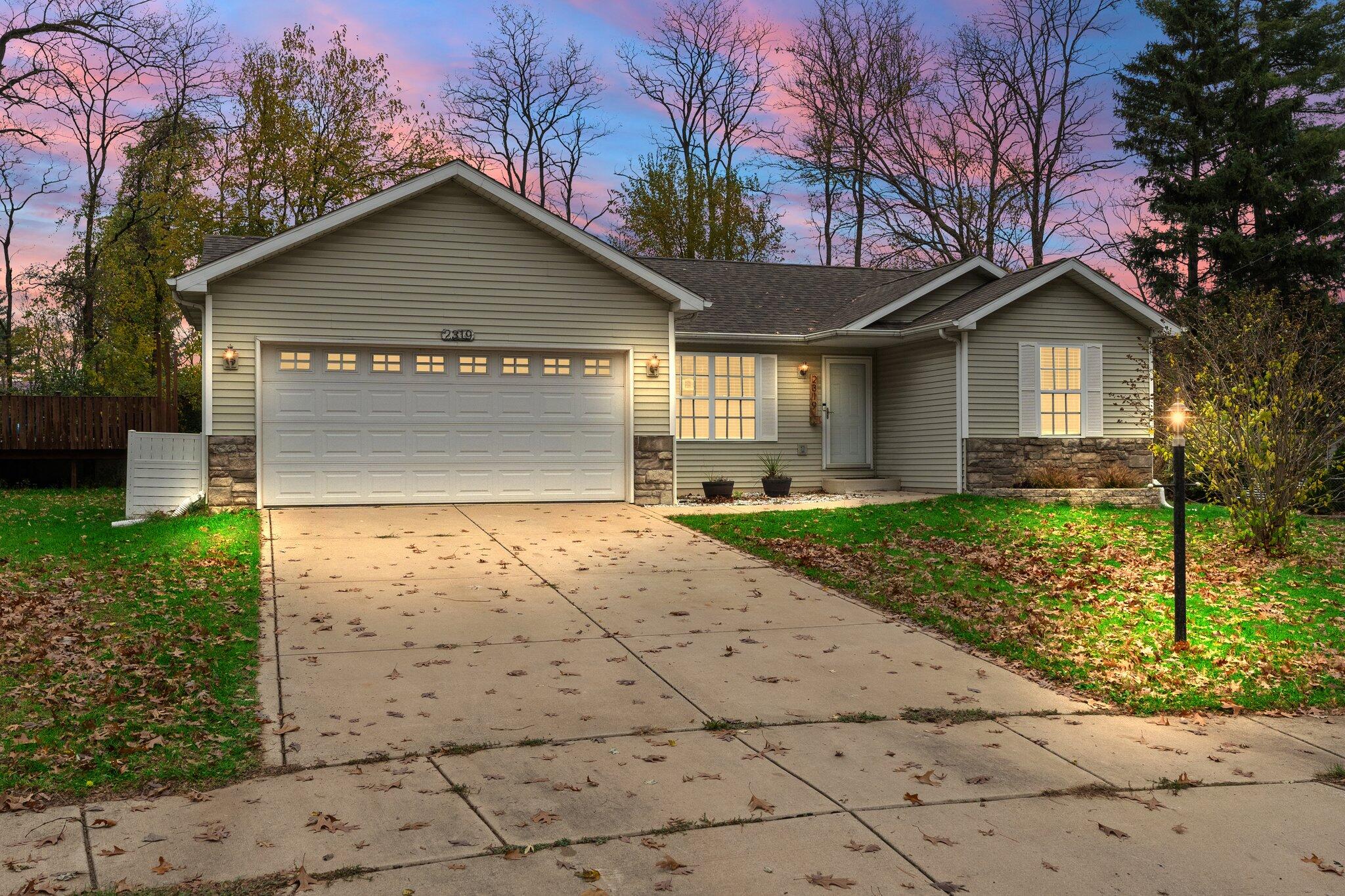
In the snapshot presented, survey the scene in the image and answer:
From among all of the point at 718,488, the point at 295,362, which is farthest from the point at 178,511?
the point at 718,488

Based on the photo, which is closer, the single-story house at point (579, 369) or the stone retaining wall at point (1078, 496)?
the single-story house at point (579, 369)

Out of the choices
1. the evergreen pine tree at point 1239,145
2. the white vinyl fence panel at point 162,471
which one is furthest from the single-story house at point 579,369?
the evergreen pine tree at point 1239,145

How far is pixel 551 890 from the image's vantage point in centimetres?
388

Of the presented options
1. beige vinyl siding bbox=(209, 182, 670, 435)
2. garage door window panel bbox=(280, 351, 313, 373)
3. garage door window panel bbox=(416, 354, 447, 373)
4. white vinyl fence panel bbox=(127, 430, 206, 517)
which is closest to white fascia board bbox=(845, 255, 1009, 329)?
beige vinyl siding bbox=(209, 182, 670, 435)

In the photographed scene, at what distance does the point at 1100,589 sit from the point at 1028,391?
8783 millimetres

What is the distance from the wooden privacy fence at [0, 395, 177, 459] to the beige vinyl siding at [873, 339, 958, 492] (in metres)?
13.8

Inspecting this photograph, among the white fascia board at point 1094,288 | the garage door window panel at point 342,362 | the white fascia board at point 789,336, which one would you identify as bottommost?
the garage door window panel at point 342,362

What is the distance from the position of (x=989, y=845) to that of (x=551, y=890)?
6.01 ft

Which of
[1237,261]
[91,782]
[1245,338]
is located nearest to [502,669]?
[91,782]

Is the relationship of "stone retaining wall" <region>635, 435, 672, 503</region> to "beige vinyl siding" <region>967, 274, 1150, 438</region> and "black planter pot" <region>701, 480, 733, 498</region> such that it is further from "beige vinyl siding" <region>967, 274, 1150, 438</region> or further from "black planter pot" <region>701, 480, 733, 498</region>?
"beige vinyl siding" <region>967, 274, 1150, 438</region>

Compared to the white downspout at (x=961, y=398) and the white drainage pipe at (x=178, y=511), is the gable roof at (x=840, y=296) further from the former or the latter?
the white drainage pipe at (x=178, y=511)

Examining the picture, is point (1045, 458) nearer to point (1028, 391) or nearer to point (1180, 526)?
point (1028, 391)

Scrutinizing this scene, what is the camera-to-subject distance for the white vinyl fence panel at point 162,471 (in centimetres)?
1373

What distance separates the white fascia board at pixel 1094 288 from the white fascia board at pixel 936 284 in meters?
1.63
